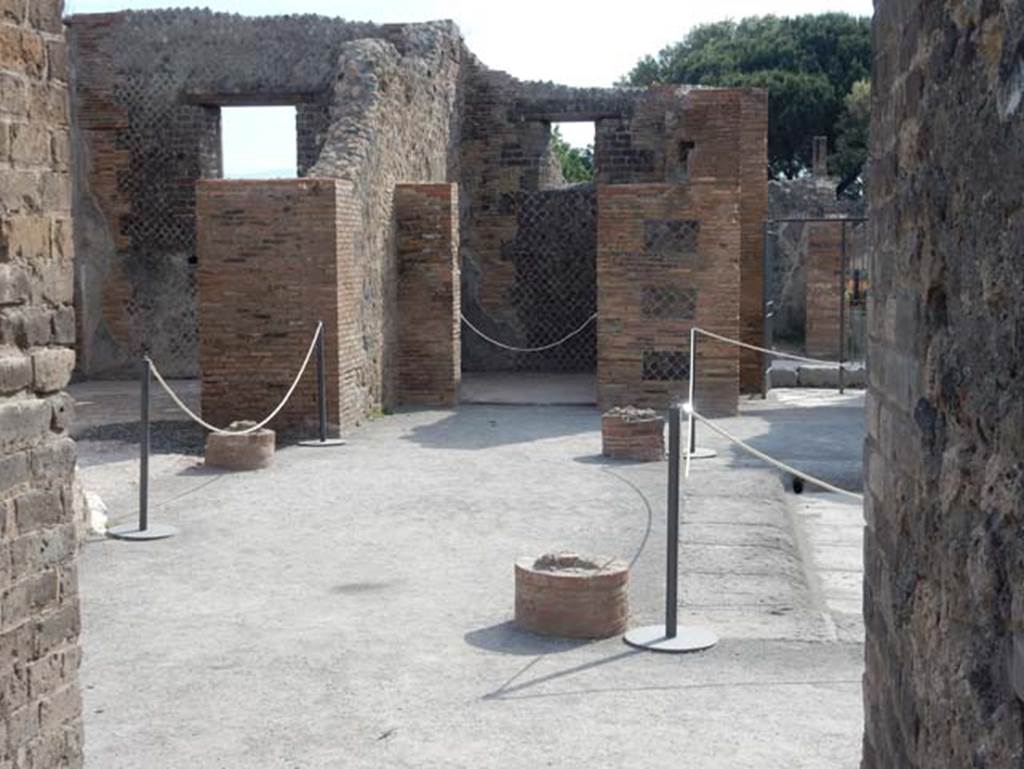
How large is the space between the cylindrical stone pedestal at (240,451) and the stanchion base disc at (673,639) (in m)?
4.89

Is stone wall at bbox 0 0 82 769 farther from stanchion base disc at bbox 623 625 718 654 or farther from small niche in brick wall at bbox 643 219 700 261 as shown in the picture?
small niche in brick wall at bbox 643 219 700 261

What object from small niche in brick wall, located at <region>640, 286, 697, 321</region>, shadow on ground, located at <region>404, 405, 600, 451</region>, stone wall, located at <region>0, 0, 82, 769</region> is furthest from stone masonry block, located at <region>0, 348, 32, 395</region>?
small niche in brick wall, located at <region>640, 286, 697, 321</region>

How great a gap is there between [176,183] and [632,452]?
884cm

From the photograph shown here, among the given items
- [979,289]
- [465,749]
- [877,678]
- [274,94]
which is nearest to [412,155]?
[274,94]

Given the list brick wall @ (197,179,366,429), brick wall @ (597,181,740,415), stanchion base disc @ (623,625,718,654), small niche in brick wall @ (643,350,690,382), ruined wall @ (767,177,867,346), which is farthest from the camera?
ruined wall @ (767,177,867,346)

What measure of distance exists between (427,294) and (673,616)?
834 centimetres

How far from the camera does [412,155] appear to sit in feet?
48.5

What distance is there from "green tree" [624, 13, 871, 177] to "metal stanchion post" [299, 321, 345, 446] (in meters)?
26.3

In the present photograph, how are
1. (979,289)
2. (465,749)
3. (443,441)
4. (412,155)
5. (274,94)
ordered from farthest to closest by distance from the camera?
(274,94) < (412,155) < (443,441) < (465,749) < (979,289)

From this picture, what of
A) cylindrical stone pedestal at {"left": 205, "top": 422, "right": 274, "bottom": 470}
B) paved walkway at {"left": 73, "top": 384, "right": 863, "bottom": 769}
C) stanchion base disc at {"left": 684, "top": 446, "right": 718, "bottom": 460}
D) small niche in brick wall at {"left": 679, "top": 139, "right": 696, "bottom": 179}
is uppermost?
small niche in brick wall at {"left": 679, "top": 139, "right": 696, "bottom": 179}

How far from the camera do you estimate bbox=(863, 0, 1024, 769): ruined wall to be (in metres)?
2.11

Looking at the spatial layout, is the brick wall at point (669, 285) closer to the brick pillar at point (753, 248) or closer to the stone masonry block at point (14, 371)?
the brick pillar at point (753, 248)

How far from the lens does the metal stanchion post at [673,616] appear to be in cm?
605

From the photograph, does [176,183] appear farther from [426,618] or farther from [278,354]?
[426,618]
